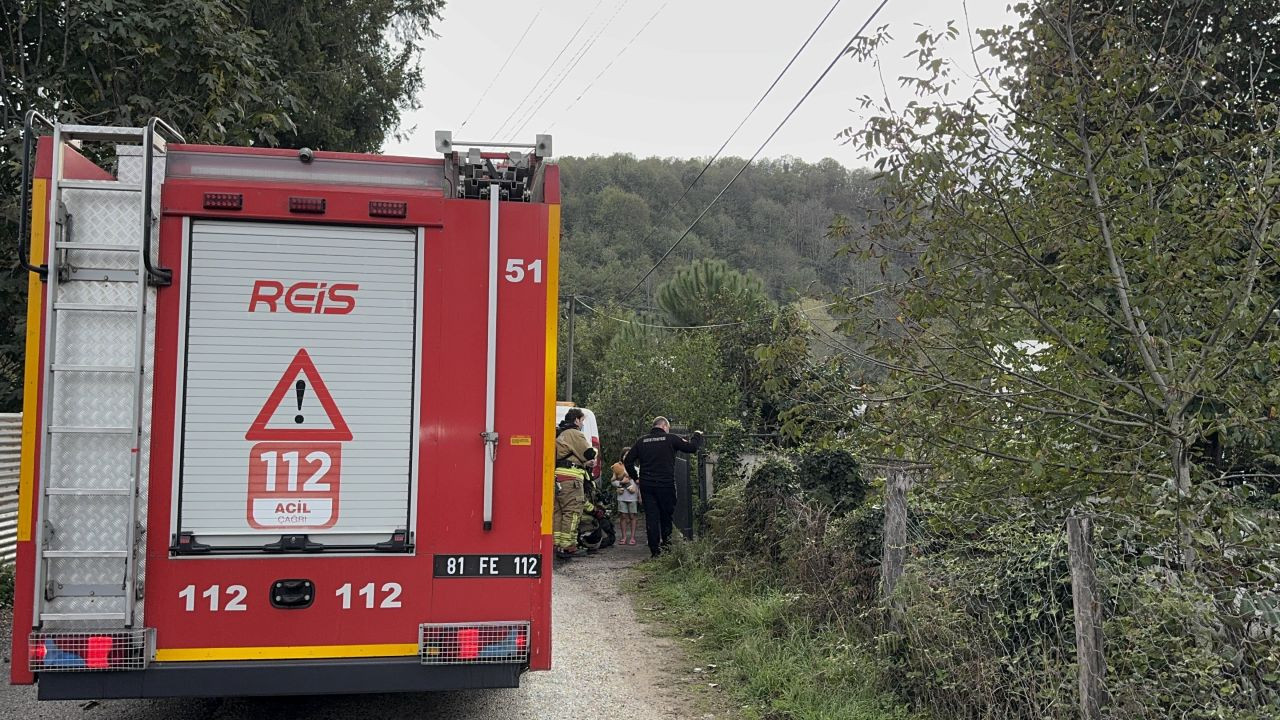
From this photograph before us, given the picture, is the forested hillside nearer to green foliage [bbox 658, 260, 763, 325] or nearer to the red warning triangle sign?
green foliage [bbox 658, 260, 763, 325]

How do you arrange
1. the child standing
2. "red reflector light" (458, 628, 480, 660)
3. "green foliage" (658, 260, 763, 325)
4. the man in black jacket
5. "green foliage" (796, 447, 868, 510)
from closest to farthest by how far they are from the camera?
"red reflector light" (458, 628, 480, 660) < "green foliage" (796, 447, 868, 510) < the man in black jacket < the child standing < "green foliage" (658, 260, 763, 325)

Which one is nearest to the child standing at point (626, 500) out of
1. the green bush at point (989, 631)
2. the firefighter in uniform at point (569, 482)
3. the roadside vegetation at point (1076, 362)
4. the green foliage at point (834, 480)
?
the firefighter in uniform at point (569, 482)

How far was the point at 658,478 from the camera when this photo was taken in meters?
13.5

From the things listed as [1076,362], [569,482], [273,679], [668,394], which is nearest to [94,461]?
[273,679]

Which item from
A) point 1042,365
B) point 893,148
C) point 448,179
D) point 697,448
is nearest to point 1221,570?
point 1042,365

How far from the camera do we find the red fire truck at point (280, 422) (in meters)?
5.02

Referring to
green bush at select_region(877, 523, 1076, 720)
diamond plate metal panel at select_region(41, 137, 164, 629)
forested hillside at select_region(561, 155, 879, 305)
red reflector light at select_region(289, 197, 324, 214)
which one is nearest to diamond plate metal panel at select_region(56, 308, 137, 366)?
diamond plate metal panel at select_region(41, 137, 164, 629)

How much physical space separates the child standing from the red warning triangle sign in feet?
31.5

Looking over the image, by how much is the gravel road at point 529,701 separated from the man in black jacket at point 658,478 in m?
4.50

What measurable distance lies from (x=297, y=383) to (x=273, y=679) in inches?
56.3

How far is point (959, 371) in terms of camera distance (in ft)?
16.3

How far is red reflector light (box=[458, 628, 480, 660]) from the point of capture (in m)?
5.36

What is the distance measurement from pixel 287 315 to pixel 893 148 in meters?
3.04

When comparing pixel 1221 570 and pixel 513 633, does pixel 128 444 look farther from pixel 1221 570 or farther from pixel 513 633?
pixel 1221 570
